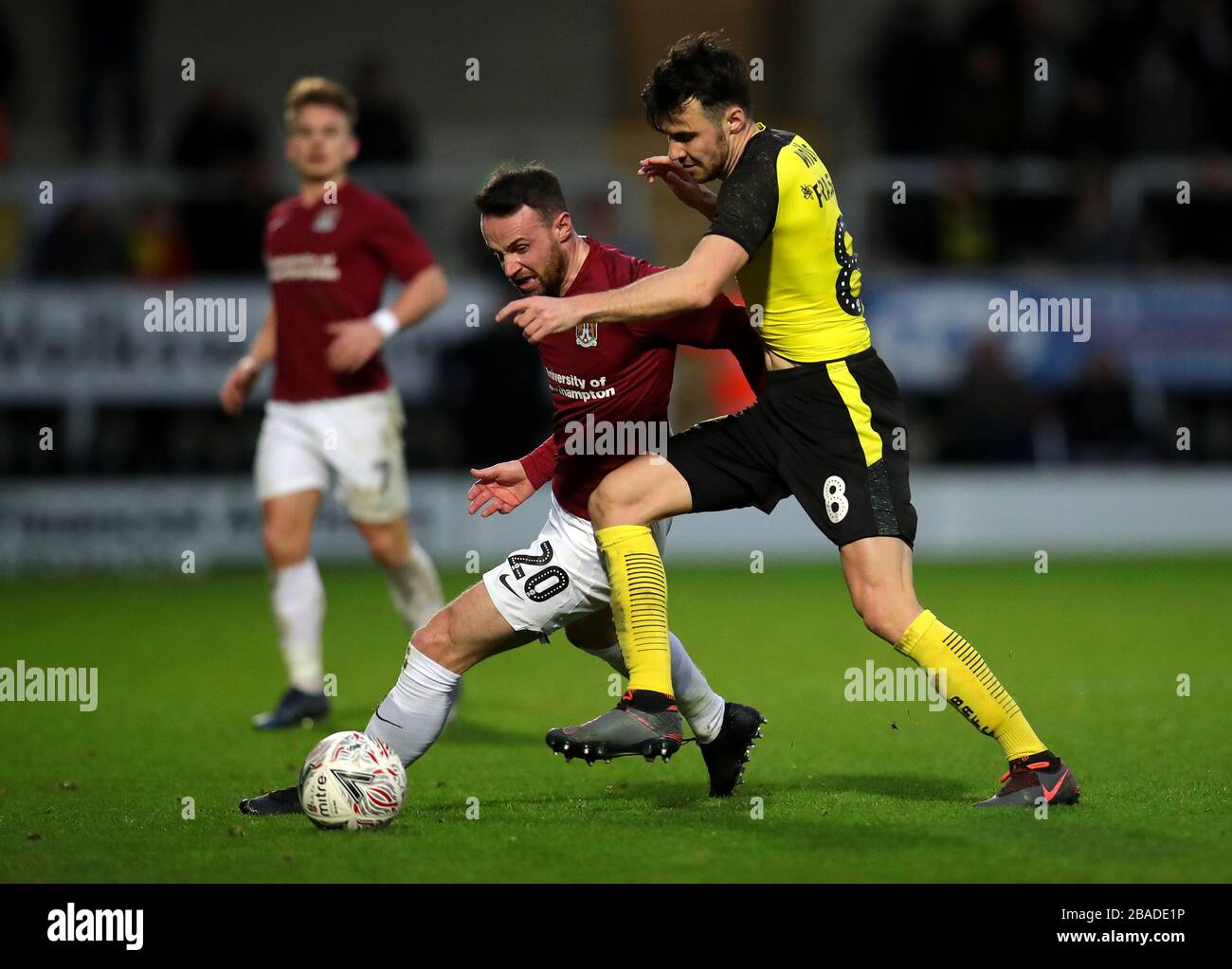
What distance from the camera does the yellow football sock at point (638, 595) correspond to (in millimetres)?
5863

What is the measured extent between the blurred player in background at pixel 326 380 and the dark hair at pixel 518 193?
9.06 feet

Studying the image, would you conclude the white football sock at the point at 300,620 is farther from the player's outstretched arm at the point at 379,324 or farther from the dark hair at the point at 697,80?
Answer: the dark hair at the point at 697,80

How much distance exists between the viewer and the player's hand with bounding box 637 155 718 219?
6.09 m

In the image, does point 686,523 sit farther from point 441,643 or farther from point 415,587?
point 441,643

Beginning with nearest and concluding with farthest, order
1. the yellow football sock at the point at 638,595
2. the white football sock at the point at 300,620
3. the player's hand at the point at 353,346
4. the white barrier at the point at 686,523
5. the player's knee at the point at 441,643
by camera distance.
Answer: the yellow football sock at the point at 638,595
the player's knee at the point at 441,643
the player's hand at the point at 353,346
the white football sock at the point at 300,620
the white barrier at the point at 686,523

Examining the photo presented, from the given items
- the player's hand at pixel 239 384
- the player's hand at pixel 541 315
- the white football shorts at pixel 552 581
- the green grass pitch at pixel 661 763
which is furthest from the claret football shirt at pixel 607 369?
the player's hand at pixel 239 384

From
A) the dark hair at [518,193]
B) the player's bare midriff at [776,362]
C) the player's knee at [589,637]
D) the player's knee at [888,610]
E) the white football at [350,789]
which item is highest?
the dark hair at [518,193]

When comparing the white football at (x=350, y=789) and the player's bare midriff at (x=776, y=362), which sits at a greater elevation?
the player's bare midriff at (x=776, y=362)

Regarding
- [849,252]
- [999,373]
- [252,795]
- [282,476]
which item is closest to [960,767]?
[849,252]

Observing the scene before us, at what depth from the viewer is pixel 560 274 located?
19.9 ft

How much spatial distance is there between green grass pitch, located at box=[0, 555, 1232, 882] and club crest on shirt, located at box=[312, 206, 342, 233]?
238 centimetres

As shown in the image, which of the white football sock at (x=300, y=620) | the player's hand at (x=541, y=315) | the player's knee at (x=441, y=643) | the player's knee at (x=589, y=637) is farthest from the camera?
the white football sock at (x=300, y=620)

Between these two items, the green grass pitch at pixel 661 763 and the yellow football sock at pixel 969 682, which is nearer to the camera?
the green grass pitch at pixel 661 763

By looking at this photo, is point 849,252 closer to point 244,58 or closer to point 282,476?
point 282,476
